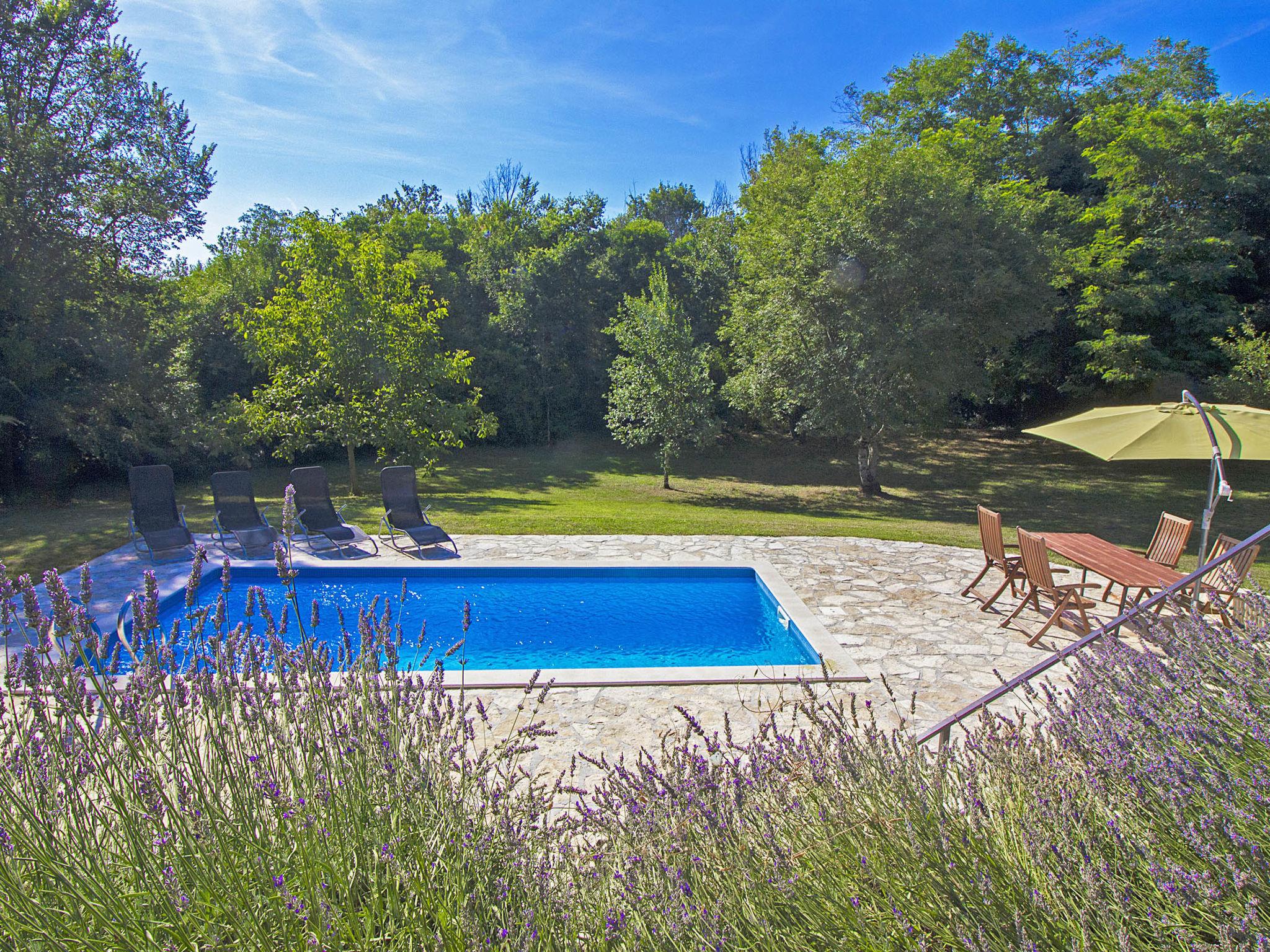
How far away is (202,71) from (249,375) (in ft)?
44.1

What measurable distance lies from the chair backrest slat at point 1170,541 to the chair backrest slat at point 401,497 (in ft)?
29.1

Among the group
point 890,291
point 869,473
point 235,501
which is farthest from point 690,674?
point 869,473

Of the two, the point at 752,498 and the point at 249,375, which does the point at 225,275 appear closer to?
the point at 249,375

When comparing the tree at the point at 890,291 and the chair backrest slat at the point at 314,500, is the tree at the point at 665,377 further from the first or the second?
the chair backrest slat at the point at 314,500

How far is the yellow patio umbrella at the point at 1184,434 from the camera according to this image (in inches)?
250

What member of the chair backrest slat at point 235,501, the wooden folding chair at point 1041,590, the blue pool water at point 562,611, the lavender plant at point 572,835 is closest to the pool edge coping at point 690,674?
the blue pool water at point 562,611

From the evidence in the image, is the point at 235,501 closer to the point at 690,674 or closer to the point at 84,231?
the point at 690,674

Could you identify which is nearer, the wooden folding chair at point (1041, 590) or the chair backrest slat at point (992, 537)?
the wooden folding chair at point (1041, 590)

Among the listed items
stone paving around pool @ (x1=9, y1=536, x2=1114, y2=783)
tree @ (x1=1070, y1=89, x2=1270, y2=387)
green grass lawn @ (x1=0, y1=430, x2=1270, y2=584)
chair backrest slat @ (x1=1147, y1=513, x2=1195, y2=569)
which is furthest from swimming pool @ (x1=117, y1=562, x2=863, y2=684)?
tree @ (x1=1070, y1=89, x2=1270, y2=387)

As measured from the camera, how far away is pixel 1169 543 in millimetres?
7094

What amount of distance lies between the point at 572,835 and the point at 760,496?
15.9 metres

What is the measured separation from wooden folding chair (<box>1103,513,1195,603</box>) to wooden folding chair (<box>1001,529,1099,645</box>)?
82 centimetres

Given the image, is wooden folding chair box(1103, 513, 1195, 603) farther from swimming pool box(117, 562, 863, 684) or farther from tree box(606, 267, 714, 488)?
tree box(606, 267, 714, 488)

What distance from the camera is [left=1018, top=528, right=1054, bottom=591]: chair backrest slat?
6176 mm
